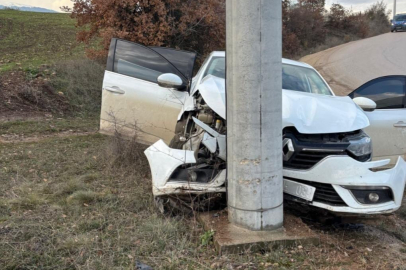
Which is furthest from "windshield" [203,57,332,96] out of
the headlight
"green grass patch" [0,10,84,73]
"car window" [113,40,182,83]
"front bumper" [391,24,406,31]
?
"front bumper" [391,24,406,31]

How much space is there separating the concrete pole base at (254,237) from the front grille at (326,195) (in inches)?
12.0

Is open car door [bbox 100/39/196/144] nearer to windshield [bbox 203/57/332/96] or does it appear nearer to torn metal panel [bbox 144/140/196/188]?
windshield [bbox 203/57/332/96]

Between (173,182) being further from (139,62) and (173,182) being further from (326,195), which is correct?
(139,62)

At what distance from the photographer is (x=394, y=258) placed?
3.24 m

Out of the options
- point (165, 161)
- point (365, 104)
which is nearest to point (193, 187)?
point (165, 161)

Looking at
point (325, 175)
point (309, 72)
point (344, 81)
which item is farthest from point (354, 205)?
point (344, 81)

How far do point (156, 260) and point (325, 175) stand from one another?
5.35 feet

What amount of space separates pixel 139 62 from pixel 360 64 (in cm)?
1744

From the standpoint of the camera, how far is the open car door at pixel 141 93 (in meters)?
5.31

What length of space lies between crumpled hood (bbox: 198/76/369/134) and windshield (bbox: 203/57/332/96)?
87 cm

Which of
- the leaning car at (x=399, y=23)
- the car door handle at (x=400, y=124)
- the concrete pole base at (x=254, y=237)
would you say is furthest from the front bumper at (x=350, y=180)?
the leaning car at (x=399, y=23)

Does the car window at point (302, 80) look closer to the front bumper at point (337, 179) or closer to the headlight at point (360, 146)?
the headlight at point (360, 146)

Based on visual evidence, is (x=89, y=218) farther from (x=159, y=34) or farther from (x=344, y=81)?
(x=344, y=81)

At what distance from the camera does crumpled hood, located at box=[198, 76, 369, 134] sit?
3602 mm
